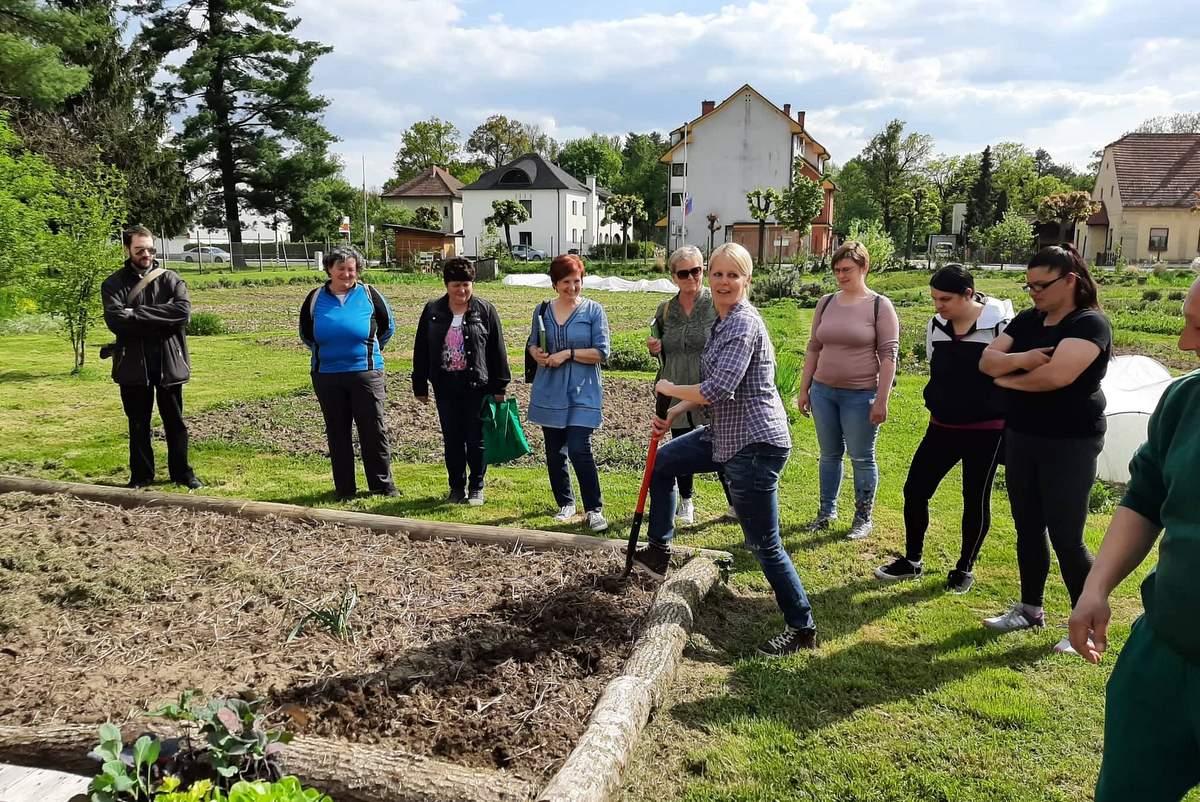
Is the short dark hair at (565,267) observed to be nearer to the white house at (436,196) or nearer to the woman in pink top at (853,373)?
the woman in pink top at (853,373)

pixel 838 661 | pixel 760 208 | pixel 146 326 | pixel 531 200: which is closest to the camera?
pixel 838 661

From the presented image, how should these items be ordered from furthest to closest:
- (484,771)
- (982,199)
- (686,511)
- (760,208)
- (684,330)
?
(982,199) < (760,208) < (686,511) < (684,330) < (484,771)

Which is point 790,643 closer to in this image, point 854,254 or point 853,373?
point 853,373

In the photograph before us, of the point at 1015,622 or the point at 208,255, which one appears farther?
the point at 208,255

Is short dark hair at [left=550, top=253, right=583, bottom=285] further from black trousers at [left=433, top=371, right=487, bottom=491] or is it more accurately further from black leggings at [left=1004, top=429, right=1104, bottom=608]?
black leggings at [left=1004, top=429, right=1104, bottom=608]

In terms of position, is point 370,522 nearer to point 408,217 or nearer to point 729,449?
point 729,449

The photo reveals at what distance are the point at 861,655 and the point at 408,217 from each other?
6819cm

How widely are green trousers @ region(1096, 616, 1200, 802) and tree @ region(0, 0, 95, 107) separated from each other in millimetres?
29669

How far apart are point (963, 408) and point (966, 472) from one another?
41cm

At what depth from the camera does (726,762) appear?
310 centimetres

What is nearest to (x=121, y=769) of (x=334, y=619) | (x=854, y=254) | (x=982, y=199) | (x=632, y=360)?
(x=334, y=619)

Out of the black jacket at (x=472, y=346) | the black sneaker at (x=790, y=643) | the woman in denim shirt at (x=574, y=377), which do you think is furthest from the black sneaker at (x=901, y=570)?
the black jacket at (x=472, y=346)

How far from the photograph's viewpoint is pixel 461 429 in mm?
6203

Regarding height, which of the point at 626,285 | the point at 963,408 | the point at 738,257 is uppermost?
the point at 626,285
